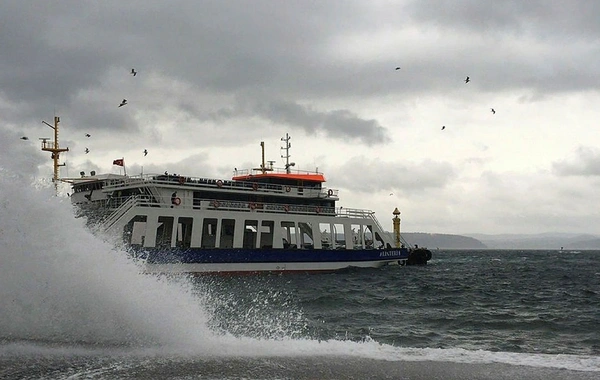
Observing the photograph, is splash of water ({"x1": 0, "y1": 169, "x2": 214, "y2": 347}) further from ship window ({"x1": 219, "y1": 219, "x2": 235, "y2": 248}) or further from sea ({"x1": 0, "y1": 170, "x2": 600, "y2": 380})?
ship window ({"x1": 219, "y1": 219, "x2": 235, "y2": 248})

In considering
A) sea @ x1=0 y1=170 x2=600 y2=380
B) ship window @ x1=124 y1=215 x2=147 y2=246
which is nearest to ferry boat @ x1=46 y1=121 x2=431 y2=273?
ship window @ x1=124 y1=215 x2=147 y2=246

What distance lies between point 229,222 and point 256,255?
3334 mm

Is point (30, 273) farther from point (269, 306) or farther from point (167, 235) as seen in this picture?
point (167, 235)

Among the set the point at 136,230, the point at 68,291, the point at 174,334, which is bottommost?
the point at 174,334

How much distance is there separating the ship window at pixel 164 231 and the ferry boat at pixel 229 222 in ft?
0.20

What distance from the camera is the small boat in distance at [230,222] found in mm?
31359

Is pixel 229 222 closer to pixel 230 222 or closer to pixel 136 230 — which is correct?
pixel 230 222

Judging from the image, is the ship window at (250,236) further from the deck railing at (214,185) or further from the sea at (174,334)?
the sea at (174,334)

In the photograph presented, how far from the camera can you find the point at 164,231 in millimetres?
33812

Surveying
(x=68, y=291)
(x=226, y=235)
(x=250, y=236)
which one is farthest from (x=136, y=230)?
(x=68, y=291)

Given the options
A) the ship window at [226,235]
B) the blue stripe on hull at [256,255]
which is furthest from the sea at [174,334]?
the ship window at [226,235]

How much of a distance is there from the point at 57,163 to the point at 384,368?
114ft

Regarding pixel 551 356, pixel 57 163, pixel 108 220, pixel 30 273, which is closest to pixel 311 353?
pixel 551 356

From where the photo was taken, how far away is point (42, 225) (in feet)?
39.3
